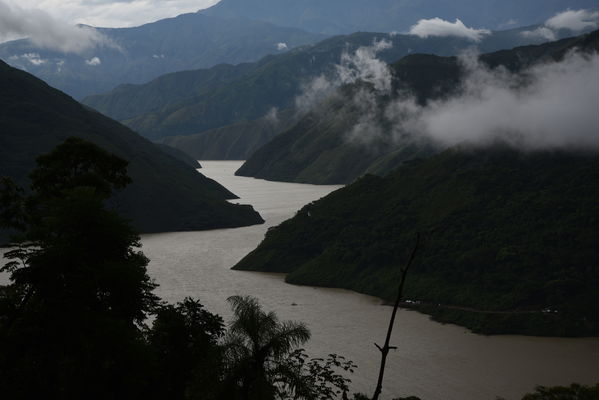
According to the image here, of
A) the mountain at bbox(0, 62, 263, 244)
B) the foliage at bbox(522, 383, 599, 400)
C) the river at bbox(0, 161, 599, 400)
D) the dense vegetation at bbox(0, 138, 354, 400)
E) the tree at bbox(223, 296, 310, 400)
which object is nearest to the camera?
the tree at bbox(223, 296, 310, 400)

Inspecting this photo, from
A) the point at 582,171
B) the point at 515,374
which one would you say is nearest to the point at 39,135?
the point at 582,171

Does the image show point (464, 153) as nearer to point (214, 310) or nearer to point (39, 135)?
Result: point (214, 310)

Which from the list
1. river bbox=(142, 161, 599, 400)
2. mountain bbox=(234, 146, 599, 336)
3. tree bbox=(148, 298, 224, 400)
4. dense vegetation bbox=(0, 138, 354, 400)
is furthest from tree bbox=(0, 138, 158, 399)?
mountain bbox=(234, 146, 599, 336)

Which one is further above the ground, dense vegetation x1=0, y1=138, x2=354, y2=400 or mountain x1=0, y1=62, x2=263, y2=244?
mountain x1=0, y1=62, x2=263, y2=244

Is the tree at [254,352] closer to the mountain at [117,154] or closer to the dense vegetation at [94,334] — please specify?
the dense vegetation at [94,334]

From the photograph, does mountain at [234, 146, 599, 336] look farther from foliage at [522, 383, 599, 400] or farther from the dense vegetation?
the dense vegetation

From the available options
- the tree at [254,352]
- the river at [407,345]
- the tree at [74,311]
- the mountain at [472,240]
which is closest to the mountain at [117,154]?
the mountain at [472,240]

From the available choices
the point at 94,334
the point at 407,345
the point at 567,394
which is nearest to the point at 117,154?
the point at 407,345
